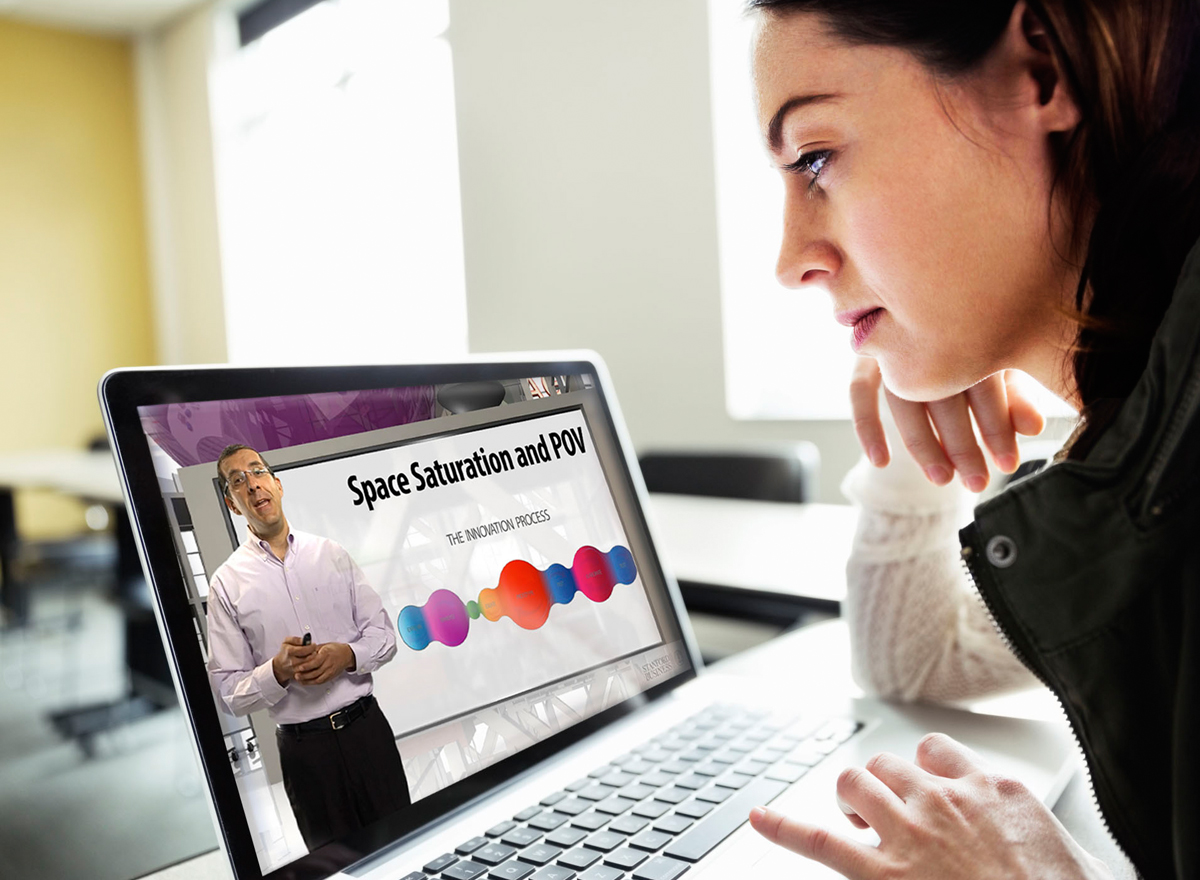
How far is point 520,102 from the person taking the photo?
3.74 meters

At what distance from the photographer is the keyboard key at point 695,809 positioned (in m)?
0.57

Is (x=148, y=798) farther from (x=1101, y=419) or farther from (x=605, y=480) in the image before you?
(x=1101, y=419)

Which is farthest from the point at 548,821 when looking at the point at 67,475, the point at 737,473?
the point at 67,475

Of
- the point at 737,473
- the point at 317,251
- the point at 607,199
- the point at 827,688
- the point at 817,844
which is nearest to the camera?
the point at 817,844

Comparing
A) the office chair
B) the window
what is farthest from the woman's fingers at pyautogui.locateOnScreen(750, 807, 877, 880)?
the window

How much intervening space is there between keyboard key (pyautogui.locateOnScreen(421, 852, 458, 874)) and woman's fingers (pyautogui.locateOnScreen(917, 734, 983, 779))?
28 cm

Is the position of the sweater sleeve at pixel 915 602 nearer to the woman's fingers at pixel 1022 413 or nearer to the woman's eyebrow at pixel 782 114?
the woman's fingers at pixel 1022 413

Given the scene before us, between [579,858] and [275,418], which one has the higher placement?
[275,418]

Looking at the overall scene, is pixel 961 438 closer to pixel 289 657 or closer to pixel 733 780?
pixel 733 780

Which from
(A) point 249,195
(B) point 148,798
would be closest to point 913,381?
(B) point 148,798

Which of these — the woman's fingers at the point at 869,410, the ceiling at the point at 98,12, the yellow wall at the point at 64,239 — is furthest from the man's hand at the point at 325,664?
the ceiling at the point at 98,12

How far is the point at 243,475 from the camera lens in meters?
0.54

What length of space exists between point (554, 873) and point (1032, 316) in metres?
0.50

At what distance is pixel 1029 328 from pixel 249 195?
228 inches
